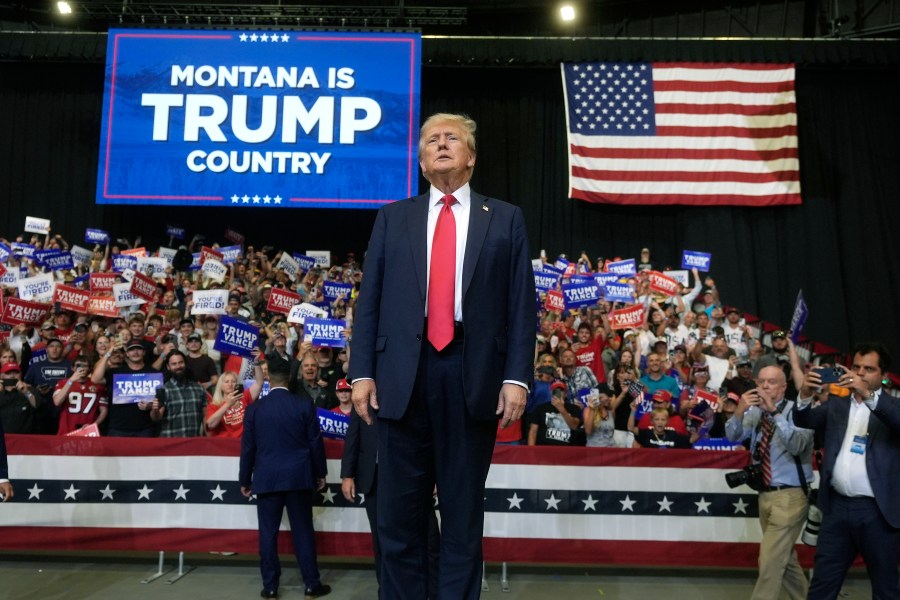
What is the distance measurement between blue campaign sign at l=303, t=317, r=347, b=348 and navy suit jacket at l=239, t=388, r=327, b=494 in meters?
2.42

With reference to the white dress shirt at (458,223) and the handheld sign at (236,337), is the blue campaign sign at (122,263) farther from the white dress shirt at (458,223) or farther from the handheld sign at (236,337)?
the white dress shirt at (458,223)

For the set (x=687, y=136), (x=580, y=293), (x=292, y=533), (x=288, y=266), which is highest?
(x=687, y=136)

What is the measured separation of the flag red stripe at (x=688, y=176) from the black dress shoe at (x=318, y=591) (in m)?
10.8

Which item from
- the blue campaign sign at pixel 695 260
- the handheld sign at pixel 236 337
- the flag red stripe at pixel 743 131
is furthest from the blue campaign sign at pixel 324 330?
the flag red stripe at pixel 743 131

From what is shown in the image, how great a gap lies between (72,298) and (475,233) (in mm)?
8579

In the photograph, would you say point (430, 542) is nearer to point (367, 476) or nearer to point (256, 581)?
point (367, 476)

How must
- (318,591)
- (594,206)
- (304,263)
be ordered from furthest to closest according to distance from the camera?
1. (594,206)
2. (304,263)
3. (318,591)

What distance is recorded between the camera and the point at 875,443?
14.2ft

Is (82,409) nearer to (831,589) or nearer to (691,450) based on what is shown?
(691,450)

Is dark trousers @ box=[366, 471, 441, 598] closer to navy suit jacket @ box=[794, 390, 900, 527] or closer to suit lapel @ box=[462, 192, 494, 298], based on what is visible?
navy suit jacket @ box=[794, 390, 900, 527]

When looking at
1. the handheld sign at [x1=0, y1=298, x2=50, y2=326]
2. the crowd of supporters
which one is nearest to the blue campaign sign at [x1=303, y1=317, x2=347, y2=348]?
the crowd of supporters

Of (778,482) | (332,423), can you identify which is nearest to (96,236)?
(332,423)

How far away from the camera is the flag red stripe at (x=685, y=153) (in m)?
14.8

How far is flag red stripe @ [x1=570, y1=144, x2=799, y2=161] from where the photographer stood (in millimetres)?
14844
